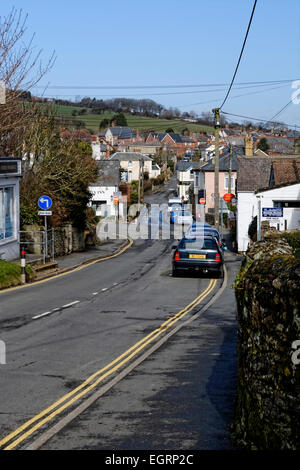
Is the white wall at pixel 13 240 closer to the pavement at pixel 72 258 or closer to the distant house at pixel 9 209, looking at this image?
the distant house at pixel 9 209

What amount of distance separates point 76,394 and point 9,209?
20501 mm

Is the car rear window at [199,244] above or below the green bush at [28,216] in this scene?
below

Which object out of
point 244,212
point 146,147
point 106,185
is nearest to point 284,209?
point 244,212

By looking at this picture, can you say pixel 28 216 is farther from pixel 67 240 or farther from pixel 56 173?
pixel 56 173

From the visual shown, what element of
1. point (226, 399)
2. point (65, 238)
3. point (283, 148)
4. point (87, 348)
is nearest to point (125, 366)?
point (87, 348)

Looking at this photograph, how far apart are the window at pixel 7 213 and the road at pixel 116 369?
6486mm

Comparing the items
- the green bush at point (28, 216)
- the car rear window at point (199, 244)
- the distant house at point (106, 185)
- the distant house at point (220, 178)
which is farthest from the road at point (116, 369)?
the distant house at point (106, 185)

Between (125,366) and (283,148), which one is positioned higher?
(283,148)

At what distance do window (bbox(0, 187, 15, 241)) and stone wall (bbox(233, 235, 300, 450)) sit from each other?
22094 mm

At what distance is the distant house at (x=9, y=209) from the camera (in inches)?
1115

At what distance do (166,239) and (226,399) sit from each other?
4107 centimetres

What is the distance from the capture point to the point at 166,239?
5069cm

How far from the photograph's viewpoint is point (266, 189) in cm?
4047
